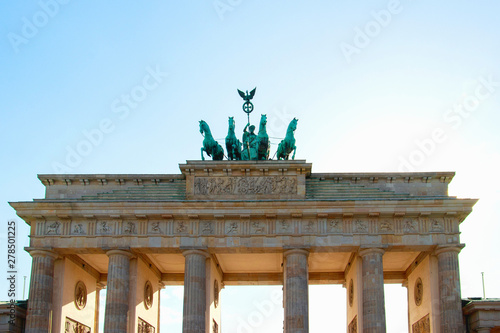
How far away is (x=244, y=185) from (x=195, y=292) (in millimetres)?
6379

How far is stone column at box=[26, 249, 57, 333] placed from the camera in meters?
36.0

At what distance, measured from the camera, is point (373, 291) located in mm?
36219

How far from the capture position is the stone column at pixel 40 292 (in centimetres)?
3600

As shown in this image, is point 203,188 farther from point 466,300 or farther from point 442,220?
point 466,300

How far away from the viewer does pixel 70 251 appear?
37594 millimetres

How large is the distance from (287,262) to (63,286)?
40.3 ft

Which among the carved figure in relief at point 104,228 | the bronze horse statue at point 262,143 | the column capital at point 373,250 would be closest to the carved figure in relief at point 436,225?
the column capital at point 373,250

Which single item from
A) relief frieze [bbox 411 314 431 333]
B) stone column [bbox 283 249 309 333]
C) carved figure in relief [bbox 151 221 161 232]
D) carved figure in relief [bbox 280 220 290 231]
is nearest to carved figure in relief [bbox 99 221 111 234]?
carved figure in relief [bbox 151 221 161 232]

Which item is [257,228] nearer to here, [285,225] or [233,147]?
[285,225]

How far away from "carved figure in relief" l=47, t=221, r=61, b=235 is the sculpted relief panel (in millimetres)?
7655

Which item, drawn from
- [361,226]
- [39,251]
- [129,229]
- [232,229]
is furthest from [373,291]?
[39,251]

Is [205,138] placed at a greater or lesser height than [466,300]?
greater

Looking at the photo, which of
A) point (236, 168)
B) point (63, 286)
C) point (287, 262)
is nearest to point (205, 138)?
point (236, 168)

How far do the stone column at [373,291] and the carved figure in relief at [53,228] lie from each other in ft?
53.6
